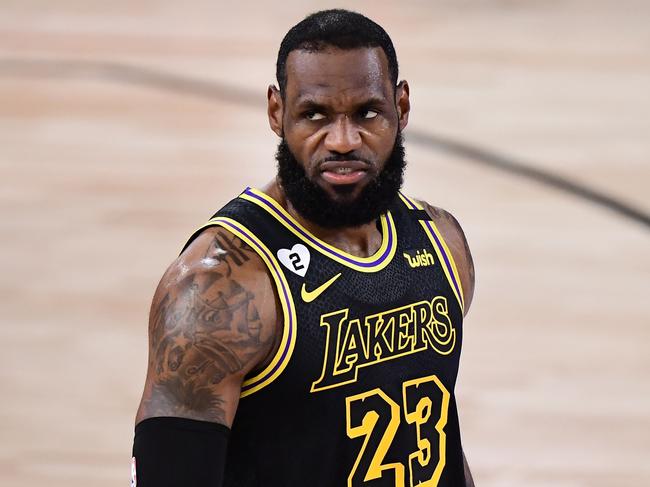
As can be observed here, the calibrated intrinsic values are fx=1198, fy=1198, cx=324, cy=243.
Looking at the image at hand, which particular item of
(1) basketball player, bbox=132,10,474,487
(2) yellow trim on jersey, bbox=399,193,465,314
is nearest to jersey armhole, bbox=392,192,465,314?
(2) yellow trim on jersey, bbox=399,193,465,314

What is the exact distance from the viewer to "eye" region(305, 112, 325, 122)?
1656 millimetres

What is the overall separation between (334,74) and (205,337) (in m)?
0.40

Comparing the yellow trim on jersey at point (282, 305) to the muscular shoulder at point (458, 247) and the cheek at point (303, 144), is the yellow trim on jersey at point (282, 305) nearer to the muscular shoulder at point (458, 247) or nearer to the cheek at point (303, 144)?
the cheek at point (303, 144)

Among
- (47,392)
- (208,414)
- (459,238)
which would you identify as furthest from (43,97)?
(208,414)

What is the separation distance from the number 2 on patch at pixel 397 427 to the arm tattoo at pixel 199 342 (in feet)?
0.67

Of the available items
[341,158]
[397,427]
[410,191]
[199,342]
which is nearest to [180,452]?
[199,342]

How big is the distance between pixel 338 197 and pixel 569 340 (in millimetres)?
2244

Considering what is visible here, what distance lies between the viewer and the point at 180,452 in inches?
61.2

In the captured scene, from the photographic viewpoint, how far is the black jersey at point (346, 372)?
64.9 inches

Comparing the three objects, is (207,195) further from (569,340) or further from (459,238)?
(459,238)

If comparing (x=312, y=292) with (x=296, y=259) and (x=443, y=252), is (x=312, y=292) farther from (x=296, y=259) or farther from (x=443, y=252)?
(x=443, y=252)

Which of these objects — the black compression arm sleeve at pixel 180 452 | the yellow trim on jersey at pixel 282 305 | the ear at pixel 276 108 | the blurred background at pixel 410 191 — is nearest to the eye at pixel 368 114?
the ear at pixel 276 108

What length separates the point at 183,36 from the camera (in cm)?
522

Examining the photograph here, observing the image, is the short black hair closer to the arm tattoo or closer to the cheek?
the cheek
